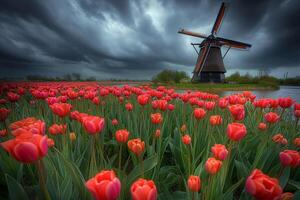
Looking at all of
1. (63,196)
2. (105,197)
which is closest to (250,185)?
(105,197)

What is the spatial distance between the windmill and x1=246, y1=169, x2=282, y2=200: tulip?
2963 cm

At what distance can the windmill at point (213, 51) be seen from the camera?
92.8 ft

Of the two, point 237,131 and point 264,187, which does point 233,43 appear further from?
point 264,187

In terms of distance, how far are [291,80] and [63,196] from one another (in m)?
74.7

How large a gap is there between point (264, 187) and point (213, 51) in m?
30.4

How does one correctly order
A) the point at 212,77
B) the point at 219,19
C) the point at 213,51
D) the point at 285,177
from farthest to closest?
1. the point at 212,77
2. the point at 213,51
3. the point at 219,19
4. the point at 285,177

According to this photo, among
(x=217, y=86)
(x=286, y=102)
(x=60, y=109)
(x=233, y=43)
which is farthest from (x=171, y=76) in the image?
(x=60, y=109)

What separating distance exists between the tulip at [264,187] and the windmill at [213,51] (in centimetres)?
2963

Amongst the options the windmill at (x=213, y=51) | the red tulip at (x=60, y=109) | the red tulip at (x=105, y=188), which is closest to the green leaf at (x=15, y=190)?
the red tulip at (x=105, y=188)

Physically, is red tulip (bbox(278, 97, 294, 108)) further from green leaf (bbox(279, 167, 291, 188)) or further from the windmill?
the windmill

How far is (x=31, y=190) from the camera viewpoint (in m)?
1.46

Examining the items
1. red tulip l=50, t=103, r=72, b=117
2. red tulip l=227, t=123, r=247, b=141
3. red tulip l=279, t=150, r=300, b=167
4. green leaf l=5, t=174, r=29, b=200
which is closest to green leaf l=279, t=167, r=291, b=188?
red tulip l=279, t=150, r=300, b=167

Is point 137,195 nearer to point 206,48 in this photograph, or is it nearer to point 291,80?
point 206,48

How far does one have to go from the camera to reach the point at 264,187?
858mm
